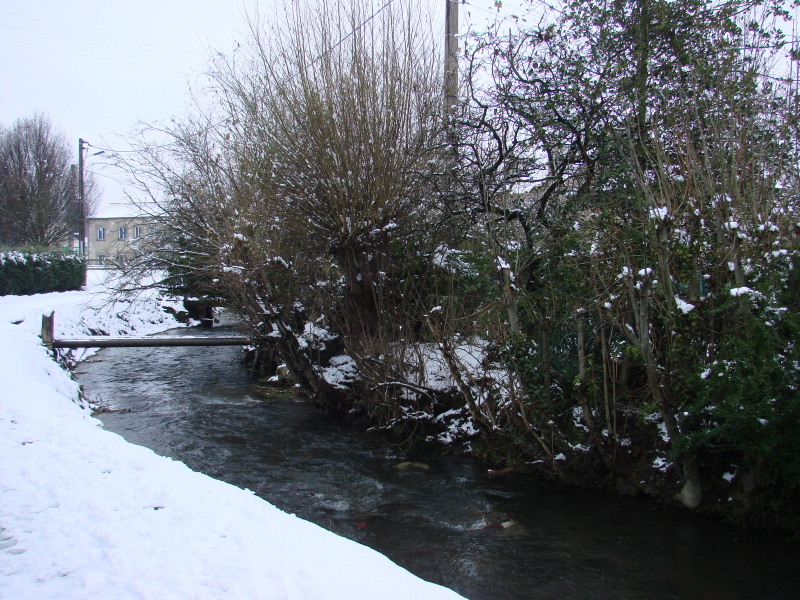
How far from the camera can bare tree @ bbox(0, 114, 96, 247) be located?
3294 cm

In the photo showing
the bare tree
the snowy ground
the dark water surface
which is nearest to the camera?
the snowy ground

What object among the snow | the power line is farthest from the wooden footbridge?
the snow

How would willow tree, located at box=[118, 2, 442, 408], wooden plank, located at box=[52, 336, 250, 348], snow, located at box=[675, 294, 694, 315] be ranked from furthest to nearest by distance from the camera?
wooden plank, located at box=[52, 336, 250, 348] < willow tree, located at box=[118, 2, 442, 408] < snow, located at box=[675, 294, 694, 315]

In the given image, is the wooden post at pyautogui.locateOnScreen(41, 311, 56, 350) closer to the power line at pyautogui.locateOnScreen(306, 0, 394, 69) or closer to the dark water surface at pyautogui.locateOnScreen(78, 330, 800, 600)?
the dark water surface at pyautogui.locateOnScreen(78, 330, 800, 600)

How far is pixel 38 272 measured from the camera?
23953 mm

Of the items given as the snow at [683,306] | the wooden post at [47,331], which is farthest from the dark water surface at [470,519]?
the wooden post at [47,331]

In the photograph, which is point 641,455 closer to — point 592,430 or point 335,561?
point 592,430

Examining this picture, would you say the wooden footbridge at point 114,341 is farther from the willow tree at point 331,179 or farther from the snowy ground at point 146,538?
the snowy ground at point 146,538

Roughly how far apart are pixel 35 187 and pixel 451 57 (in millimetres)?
32232

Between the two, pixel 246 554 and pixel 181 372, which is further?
pixel 181 372

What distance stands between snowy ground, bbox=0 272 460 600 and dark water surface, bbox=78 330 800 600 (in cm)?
180

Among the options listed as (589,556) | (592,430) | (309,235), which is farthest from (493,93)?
(589,556)

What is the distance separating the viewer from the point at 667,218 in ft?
20.9

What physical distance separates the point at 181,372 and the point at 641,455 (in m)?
11.7
